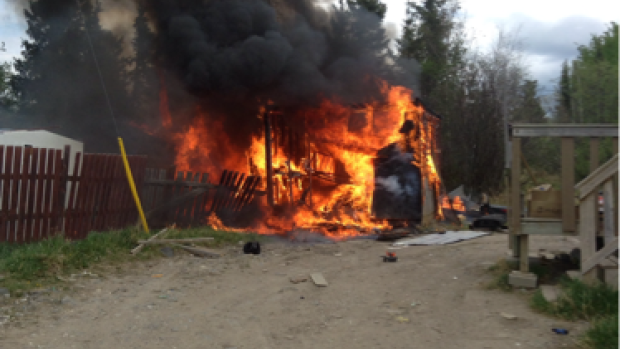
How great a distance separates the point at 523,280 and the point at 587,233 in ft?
2.98

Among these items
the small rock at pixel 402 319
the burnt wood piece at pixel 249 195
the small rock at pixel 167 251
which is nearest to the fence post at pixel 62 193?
the small rock at pixel 167 251

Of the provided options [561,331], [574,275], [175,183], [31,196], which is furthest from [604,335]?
[175,183]

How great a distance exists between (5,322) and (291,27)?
1198 cm

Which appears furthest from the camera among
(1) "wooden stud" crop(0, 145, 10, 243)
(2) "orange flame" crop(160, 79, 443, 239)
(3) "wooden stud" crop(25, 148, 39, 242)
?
(2) "orange flame" crop(160, 79, 443, 239)

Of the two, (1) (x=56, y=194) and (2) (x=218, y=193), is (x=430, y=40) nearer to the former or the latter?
(2) (x=218, y=193)

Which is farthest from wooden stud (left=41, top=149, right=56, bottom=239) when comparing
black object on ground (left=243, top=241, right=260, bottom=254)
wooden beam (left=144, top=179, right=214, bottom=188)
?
black object on ground (left=243, top=241, right=260, bottom=254)

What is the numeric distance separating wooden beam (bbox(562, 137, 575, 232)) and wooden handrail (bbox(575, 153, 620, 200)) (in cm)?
40

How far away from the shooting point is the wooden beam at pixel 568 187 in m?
5.72

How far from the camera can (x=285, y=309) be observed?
5.53m

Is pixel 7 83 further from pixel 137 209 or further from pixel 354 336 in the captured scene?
pixel 354 336

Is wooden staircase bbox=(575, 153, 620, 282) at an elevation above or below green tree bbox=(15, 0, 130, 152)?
below

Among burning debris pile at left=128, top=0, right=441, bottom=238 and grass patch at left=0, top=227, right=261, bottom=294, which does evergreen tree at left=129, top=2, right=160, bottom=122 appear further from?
grass patch at left=0, top=227, right=261, bottom=294

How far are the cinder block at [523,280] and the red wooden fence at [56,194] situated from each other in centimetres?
668

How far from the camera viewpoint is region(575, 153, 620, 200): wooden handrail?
5.14 metres
